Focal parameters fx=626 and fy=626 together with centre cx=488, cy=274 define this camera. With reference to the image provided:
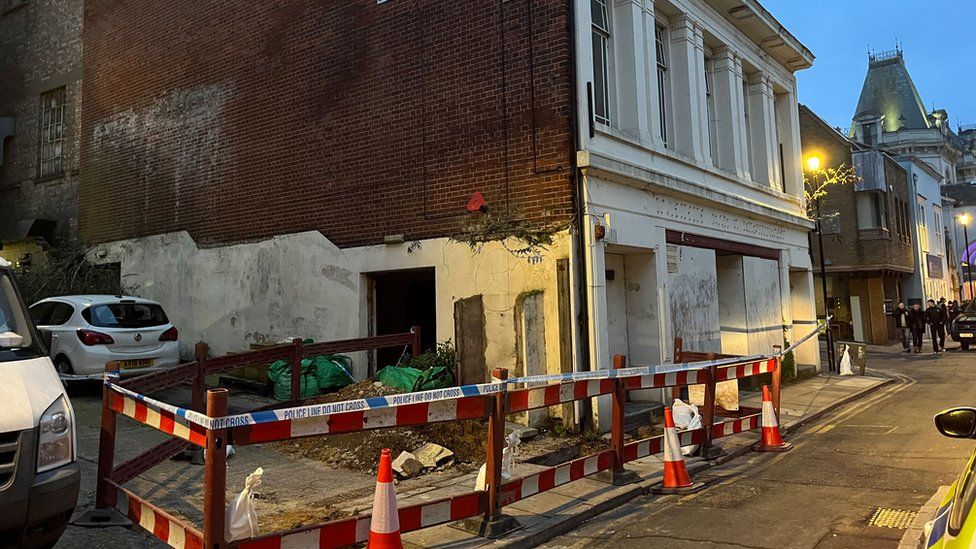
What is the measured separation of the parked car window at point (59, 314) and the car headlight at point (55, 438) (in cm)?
→ 687

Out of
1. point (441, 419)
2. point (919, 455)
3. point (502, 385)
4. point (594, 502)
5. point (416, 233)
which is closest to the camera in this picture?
point (441, 419)

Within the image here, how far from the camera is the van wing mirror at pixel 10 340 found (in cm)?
427

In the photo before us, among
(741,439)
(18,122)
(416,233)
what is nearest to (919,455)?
(741,439)

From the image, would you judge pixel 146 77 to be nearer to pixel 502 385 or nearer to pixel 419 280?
→ pixel 419 280

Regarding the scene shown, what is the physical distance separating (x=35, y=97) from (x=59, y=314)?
11.5 m

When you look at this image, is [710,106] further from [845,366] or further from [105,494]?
[105,494]

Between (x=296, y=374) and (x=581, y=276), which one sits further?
(x=581, y=276)

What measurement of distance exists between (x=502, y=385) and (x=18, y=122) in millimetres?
19804

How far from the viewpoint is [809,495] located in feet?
19.6

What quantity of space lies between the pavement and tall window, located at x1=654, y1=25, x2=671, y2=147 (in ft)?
21.0

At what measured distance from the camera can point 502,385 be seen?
199 inches

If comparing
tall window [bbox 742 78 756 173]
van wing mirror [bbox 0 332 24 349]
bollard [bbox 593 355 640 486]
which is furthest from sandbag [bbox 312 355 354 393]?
tall window [bbox 742 78 756 173]

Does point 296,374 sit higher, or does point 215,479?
point 296,374

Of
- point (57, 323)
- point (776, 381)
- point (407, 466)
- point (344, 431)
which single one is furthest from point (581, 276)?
point (57, 323)
